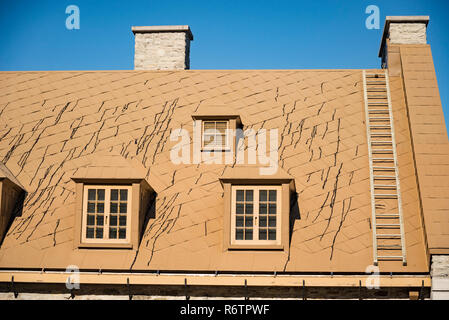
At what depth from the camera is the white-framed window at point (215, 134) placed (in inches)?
789

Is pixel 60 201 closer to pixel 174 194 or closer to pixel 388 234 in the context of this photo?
pixel 174 194

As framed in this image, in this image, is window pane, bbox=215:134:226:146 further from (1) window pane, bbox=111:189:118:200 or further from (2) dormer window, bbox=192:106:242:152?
(1) window pane, bbox=111:189:118:200

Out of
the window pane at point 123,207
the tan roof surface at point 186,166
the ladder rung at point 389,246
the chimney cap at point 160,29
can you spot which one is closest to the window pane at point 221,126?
the tan roof surface at point 186,166

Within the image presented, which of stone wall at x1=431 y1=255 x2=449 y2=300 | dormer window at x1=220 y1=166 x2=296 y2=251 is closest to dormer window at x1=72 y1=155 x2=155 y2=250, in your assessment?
dormer window at x1=220 y1=166 x2=296 y2=251

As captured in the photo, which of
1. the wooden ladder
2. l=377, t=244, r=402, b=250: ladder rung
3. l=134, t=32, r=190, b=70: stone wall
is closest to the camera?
l=377, t=244, r=402, b=250: ladder rung

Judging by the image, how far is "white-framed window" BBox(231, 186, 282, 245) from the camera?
17.7 meters

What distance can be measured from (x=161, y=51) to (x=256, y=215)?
9.16 metres

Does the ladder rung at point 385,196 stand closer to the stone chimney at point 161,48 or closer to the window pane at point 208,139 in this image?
the window pane at point 208,139

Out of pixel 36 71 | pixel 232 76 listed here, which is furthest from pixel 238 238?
pixel 36 71

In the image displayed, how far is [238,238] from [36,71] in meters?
10.5

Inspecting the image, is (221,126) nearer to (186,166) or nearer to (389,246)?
(186,166)

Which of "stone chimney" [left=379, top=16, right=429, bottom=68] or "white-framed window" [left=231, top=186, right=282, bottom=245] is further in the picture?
"stone chimney" [left=379, top=16, right=429, bottom=68]

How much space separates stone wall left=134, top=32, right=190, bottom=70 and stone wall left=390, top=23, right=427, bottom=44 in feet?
24.3

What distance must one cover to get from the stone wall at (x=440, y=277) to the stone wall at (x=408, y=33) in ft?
30.0
